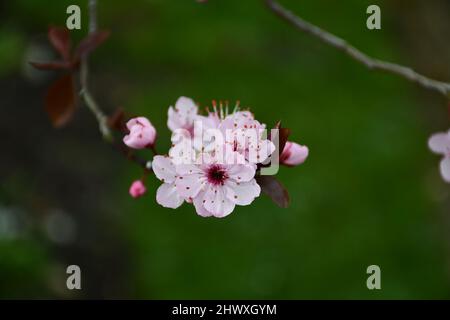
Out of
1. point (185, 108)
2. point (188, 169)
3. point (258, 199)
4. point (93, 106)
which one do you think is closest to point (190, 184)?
point (188, 169)

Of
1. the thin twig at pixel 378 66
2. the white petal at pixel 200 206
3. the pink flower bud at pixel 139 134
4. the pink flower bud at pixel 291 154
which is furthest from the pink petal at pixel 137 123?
the thin twig at pixel 378 66

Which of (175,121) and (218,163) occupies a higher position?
(175,121)

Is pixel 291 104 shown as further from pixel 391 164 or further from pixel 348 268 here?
pixel 348 268

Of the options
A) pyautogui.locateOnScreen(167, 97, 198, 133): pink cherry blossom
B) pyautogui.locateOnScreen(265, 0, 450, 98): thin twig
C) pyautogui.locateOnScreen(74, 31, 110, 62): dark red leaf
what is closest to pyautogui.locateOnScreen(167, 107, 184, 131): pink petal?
pyautogui.locateOnScreen(167, 97, 198, 133): pink cherry blossom

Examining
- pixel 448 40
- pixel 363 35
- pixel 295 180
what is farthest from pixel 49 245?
pixel 448 40

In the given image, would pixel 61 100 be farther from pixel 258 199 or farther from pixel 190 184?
pixel 258 199
